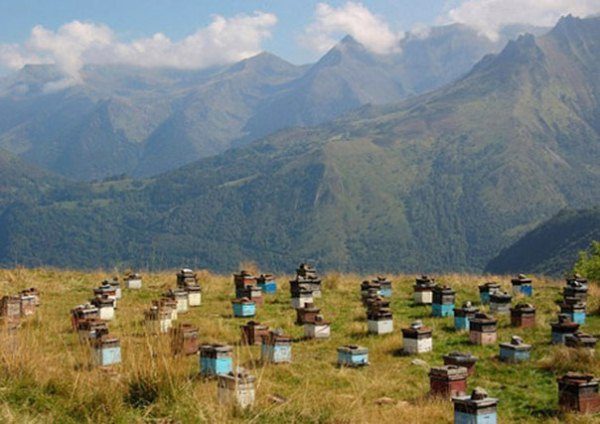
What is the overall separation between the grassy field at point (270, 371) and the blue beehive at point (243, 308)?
31cm

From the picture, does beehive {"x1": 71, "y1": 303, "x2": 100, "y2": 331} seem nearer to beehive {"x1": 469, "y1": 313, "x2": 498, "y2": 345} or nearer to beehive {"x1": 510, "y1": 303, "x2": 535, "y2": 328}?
beehive {"x1": 469, "y1": 313, "x2": 498, "y2": 345}

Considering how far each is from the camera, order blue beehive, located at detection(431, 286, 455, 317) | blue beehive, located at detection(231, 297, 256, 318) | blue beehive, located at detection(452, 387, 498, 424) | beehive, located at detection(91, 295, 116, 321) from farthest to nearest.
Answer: blue beehive, located at detection(431, 286, 455, 317), blue beehive, located at detection(231, 297, 256, 318), beehive, located at detection(91, 295, 116, 321), blue beehive, located at detection(452, 387, 498, 424)

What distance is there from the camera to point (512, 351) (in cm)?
1568

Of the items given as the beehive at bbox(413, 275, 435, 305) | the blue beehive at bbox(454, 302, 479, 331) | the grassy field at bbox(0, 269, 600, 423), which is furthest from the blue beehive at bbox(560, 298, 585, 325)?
the beehive at bbox(413, 275, 435, 305)

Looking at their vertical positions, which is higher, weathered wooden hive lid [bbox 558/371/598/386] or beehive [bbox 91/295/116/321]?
beehive [bbox 91/295/116/321]

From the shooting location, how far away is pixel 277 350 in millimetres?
15086

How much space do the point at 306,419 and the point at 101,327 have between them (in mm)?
8328

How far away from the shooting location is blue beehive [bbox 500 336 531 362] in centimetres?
1565

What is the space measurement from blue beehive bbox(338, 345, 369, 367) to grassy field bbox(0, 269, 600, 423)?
263 millimetres

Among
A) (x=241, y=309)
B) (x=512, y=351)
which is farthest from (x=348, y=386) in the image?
(x=241, y=309)

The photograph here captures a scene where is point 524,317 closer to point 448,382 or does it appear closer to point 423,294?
point 423,294

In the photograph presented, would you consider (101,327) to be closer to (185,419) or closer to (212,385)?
(212,385)

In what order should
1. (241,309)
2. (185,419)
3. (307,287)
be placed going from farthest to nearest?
(307,287) → (241,309) → (185,419)

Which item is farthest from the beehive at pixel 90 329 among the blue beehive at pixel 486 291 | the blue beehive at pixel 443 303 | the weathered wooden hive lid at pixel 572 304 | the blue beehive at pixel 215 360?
the blue beehive at pixel 486 291
